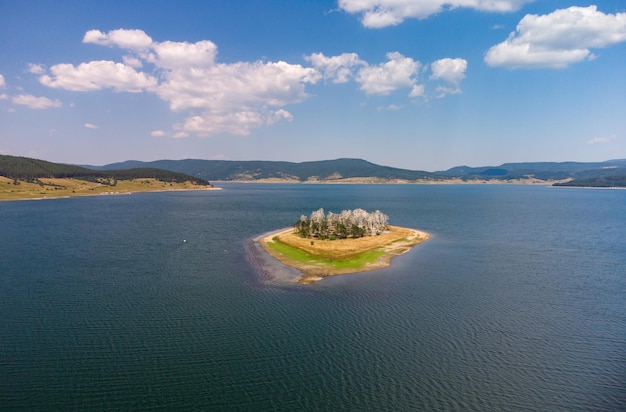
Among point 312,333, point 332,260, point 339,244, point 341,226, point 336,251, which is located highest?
point 341,226

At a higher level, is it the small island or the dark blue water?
the small island

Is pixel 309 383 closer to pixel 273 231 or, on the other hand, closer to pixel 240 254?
pixel 240 254

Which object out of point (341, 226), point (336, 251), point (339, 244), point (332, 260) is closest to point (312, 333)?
point (332, 260)

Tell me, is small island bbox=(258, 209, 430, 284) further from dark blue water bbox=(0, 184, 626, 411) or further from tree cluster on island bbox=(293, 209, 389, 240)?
dark blue water bbox=(0, 184, 626, 411)

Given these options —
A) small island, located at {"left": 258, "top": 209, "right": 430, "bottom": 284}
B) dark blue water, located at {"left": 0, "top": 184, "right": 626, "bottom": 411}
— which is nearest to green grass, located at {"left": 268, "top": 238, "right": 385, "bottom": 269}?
small island, located at {"left": 258, "top": 209, "right": 430, "bottom": 284}

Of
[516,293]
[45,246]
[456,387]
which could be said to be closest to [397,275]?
[516,293]

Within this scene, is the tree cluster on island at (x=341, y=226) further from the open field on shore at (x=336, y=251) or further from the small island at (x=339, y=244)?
the open field on shore at (x=336, y=251)

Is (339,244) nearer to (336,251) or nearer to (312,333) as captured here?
(336,251)
